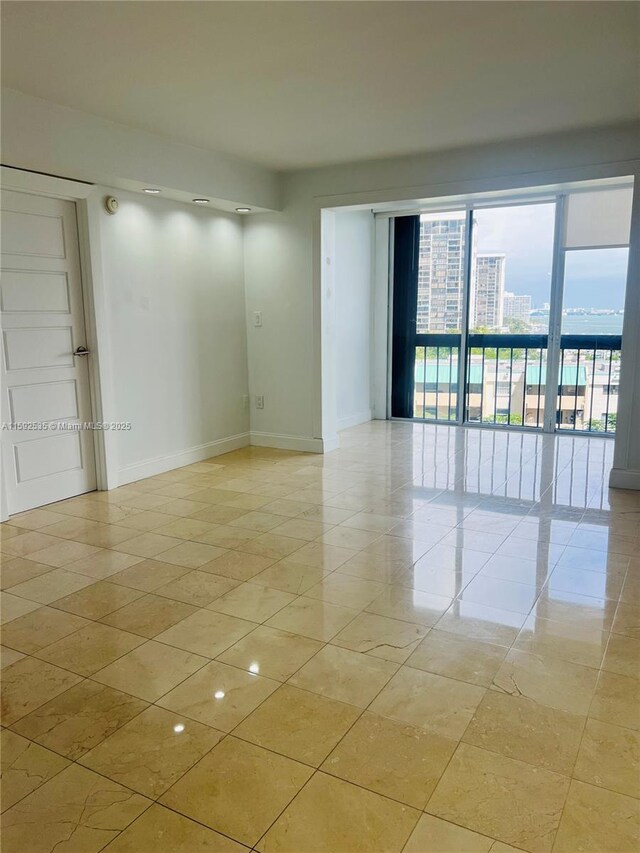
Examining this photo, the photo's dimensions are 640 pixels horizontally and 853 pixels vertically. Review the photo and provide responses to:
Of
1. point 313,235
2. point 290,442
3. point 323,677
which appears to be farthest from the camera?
point 290,442

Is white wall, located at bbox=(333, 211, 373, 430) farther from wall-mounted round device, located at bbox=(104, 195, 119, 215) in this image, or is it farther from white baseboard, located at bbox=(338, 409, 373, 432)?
wall-mounted round device, located at bbox=(104, 195, 119, 215)

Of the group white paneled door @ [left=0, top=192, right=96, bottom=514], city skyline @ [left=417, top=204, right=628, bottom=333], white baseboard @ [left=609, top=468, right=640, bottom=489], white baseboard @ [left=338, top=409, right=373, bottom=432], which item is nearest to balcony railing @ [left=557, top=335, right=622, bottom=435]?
city skyline @ [left=417, top=204, right=628, bottom=333]

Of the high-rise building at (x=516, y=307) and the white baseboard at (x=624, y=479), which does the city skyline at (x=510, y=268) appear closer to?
the high-rise building at (x=516, y=307)

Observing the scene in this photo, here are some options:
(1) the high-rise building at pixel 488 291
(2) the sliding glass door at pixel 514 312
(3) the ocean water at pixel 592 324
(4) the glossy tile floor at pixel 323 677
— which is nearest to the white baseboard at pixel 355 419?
(2) the sliding glass door at pixel 514 312

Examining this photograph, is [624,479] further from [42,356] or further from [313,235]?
[42,356]

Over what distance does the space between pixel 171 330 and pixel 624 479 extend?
367 centimetres

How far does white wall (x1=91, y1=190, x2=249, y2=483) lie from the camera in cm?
452

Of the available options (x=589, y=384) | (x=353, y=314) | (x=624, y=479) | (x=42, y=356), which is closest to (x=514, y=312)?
(x=589, y=384)

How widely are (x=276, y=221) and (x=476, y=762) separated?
481cm

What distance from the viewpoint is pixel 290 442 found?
5.86m

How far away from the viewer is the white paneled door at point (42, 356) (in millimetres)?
3814

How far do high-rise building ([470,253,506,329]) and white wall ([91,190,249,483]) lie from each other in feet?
8.49

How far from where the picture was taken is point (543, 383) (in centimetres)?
647

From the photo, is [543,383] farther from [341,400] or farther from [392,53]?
[392,53]
